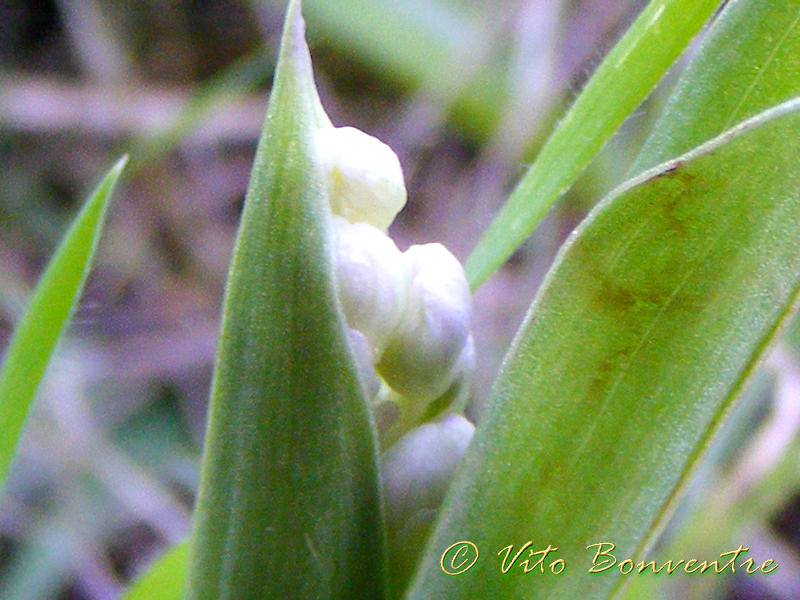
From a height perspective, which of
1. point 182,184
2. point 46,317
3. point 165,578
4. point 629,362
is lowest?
point 182,184

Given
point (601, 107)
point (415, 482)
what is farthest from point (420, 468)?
point (601, 107)

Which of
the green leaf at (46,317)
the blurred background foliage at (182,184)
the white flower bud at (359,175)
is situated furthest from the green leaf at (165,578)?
the blurred background foliage at (182,184)

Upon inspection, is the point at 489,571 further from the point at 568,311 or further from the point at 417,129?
the point at 417,129

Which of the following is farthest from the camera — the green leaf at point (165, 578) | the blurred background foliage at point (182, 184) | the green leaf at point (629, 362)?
the blurred background foliage at point (182, 184)

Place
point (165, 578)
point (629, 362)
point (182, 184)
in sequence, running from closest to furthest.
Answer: point (629, 362)
point (165, 578)
point (182, 184)

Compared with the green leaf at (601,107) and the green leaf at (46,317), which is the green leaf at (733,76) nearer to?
the green leaf at (601,107)

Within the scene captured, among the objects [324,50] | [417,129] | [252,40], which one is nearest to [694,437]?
[417,129]
